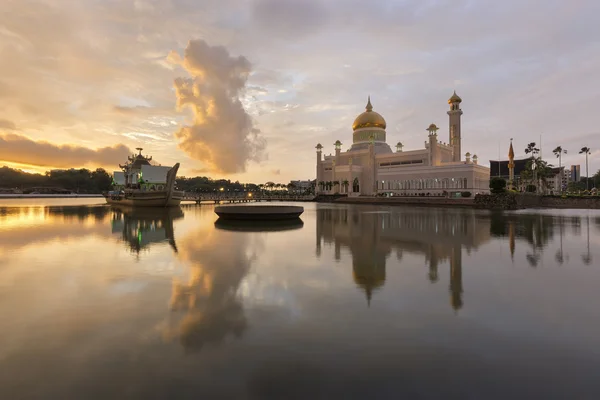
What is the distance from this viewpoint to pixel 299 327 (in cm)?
498

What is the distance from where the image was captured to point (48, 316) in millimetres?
5508

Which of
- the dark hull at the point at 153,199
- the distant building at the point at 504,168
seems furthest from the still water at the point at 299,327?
the distant building at the point at 504,168

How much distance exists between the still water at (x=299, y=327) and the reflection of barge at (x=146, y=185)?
32767 mm

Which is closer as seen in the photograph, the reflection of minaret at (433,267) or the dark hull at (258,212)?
the reflection of minaret at (433,267)

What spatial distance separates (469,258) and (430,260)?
4.63 ft

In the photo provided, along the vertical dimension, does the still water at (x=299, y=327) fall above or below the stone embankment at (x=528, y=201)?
below

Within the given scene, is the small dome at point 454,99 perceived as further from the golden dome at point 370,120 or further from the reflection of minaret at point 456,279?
the reflection of minaret at point 456,279

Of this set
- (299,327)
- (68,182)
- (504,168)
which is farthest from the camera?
(68,182)

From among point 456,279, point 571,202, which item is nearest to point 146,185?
point 456,279

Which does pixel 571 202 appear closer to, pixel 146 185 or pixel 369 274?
pixel 369 274

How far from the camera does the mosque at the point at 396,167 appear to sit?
5731 cm

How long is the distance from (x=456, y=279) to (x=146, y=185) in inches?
1924

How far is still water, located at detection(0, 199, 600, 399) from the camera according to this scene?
141 inches

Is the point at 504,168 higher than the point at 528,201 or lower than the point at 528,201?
higher
